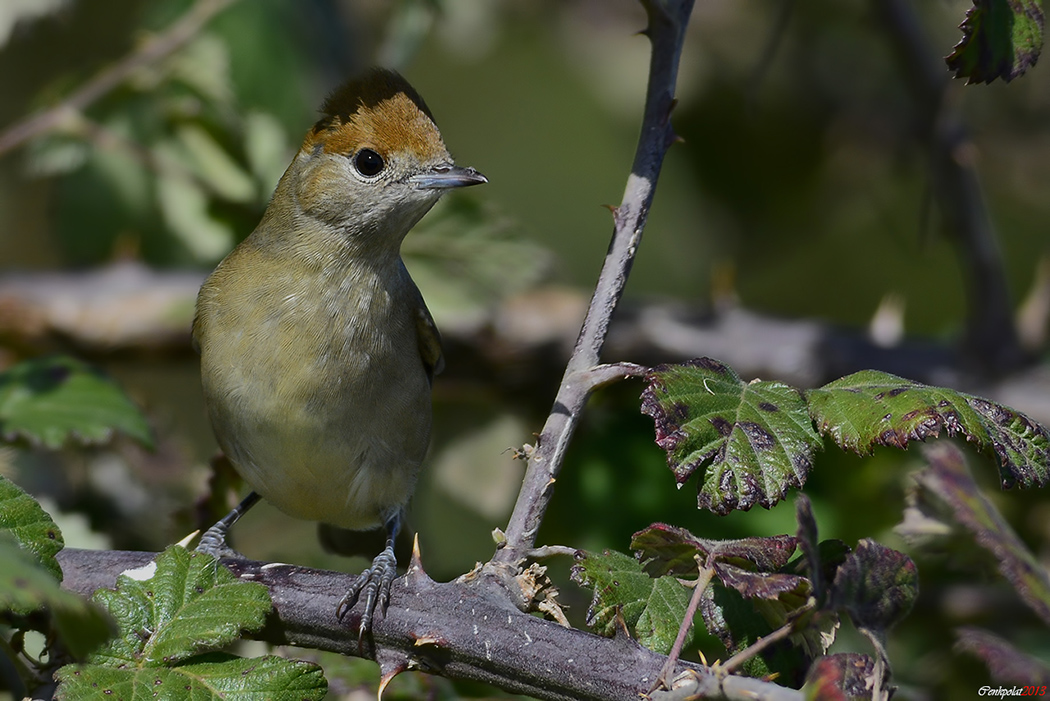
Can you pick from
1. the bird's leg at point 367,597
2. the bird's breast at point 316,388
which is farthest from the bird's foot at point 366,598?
the bird's breast at point 316,388

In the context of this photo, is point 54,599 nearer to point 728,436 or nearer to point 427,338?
point 728,436

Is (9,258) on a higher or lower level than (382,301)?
lower

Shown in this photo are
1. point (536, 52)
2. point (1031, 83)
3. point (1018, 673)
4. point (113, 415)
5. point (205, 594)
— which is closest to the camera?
point (1018, 673)

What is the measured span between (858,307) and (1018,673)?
4.50m

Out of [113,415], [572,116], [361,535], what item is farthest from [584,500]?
[572,116]

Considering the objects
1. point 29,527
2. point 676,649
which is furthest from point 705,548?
point 29,527

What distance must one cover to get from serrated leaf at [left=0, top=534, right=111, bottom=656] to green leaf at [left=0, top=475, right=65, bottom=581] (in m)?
0.30

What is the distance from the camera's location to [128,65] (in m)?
3.97

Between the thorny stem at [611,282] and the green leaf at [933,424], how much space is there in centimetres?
43

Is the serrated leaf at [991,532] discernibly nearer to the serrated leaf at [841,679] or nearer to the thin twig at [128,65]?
the serrated leaf at [841,679]

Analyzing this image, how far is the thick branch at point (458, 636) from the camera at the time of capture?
1.74 metres

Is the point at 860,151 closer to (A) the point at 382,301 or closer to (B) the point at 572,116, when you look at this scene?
(A) the point at 382,301

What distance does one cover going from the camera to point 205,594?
1.94 metres

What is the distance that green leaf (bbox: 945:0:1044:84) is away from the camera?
5.82 feet
